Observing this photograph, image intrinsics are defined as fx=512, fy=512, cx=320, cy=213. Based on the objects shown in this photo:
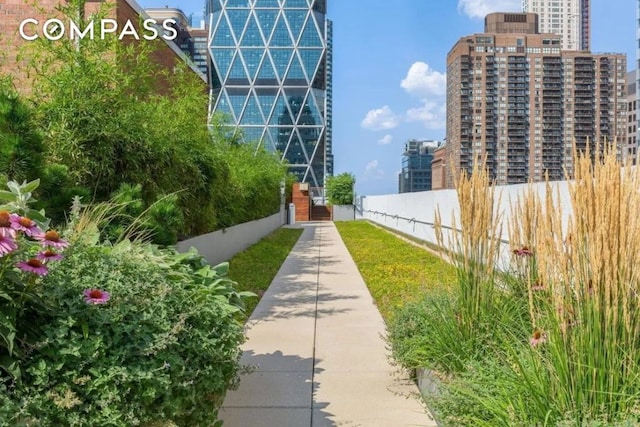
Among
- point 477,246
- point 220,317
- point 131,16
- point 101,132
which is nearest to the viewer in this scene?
point 220,317

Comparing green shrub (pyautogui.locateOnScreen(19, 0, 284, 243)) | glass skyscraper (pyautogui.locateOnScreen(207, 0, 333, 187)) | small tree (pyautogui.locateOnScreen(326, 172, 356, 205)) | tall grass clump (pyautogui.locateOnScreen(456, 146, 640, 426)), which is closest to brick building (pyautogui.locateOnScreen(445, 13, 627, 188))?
glass skyscraper (pyautogui.locateOnScreen(207, 0, 333, 187))

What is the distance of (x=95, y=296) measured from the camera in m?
2.04

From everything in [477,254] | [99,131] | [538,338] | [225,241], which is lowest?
[225,241]

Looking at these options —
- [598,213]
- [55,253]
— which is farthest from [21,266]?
[598,213]

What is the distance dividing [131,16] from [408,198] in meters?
10.6

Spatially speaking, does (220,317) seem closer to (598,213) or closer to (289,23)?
(598,213)

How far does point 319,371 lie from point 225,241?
737 cm

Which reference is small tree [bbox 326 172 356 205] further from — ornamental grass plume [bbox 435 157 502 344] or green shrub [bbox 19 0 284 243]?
ornamental grass plume [bbox 435 157 502 344]

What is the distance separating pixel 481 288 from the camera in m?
3.05

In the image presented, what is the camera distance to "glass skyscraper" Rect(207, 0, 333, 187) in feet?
188

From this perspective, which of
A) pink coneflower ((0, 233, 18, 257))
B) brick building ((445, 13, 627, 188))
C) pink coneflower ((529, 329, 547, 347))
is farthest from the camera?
brick building ((445, 13, 627, 188))

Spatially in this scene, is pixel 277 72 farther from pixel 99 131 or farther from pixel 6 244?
pixel 6 244

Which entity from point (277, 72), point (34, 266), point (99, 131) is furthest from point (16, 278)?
point (277, 72)

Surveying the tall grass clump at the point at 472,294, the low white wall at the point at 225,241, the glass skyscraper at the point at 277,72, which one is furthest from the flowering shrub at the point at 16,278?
the glass skyscraper at the point at 277,72
